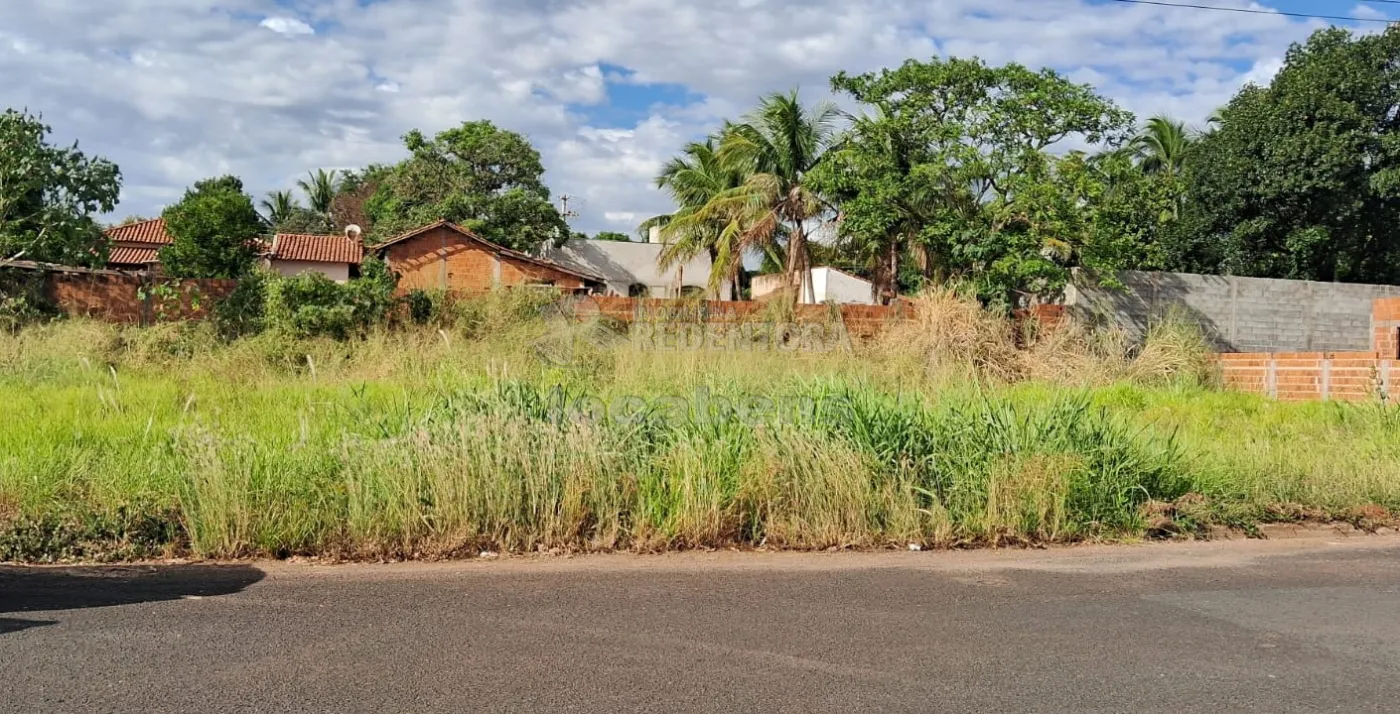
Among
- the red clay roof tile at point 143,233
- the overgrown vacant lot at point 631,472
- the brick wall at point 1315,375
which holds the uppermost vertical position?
the red clay roof tile at point 143,233

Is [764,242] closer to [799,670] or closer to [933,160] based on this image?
[933,160]

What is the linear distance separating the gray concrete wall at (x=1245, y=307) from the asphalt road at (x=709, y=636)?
1315cm

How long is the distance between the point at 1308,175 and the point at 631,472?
22625 mm

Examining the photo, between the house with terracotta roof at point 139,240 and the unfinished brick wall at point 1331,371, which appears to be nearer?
the unfinished brick wall at point 1331,371

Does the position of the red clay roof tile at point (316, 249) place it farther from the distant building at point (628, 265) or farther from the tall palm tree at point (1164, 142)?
the tall palm tree at point (1164, 142)

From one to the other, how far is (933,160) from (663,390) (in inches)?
451

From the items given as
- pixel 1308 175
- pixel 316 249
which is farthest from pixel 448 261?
pixel 1308 175

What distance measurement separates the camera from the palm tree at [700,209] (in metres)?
24.3

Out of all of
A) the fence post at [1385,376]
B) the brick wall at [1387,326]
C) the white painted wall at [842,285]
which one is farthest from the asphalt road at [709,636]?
the white painted wall at [842,285]

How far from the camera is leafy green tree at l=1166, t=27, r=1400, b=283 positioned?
23.8 meters

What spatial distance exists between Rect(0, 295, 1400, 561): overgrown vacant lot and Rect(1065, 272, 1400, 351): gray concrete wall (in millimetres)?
9477

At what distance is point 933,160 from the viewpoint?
19359 millimetres

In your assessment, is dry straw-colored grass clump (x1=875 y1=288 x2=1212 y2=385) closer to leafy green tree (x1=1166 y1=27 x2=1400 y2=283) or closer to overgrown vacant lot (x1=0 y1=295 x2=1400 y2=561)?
overgrown vacant lot (x1=0 y1=295 x2=1400 y2=561)

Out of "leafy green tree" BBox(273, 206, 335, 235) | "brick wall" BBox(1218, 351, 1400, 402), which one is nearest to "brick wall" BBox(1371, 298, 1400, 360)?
"brick wall" BBox(1218, 351, 1400, 402)
